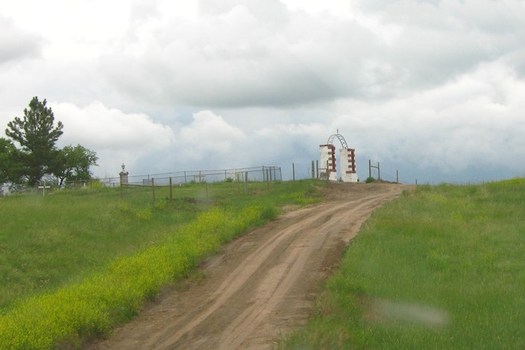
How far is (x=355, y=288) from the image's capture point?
16.4 m

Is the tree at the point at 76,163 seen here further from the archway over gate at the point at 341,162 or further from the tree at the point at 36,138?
the archway over gate at the point at 341,162

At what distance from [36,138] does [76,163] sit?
11774 millimetres

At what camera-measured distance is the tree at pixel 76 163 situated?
88.9 meters

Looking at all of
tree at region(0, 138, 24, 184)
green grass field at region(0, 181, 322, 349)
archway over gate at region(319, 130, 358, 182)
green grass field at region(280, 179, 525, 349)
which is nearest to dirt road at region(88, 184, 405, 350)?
green grass field at region(0, 181, 322, 349)

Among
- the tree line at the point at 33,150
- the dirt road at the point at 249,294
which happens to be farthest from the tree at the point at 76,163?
the dirt road at the point at 249,294

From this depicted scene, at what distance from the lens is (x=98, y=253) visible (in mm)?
24906

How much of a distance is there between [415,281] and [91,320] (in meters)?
7.14

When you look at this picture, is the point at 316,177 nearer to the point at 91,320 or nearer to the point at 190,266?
the point at 190,266

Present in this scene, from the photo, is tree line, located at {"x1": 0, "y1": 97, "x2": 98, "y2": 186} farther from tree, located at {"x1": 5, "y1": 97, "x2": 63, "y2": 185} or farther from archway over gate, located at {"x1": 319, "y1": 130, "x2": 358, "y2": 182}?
archway over gate, located at {"x1": 319, "y1": 130, "x2": 358, "y2": 182}

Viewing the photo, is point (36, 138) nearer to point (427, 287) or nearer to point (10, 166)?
point (10, 166)

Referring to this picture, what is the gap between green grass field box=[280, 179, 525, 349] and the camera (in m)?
12.6

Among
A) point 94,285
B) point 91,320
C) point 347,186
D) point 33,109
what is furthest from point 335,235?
point 33,109

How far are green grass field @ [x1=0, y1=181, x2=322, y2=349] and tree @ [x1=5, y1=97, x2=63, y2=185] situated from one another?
4322 cm

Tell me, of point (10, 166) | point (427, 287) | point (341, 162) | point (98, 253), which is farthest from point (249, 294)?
point (10, 166)
